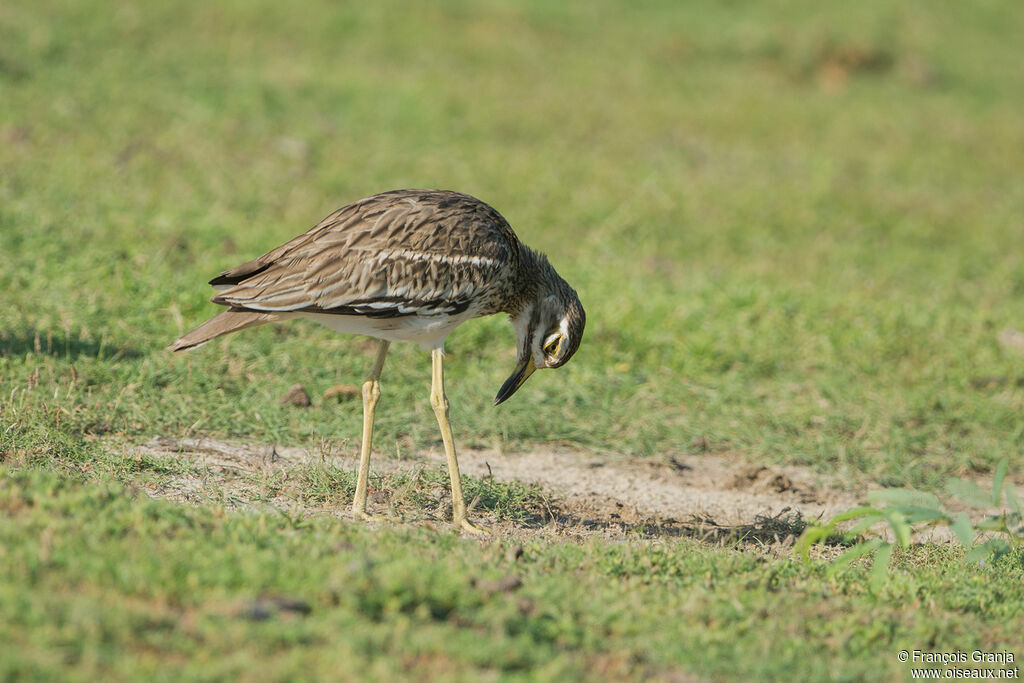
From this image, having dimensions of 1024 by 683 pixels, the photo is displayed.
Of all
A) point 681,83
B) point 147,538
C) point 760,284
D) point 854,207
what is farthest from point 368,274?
point 681,83

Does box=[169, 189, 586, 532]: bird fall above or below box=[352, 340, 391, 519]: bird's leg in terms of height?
Answer: above

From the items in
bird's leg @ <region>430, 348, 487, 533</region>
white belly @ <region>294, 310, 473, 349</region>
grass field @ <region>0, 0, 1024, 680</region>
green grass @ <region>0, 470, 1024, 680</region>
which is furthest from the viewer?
white belly @ <region>294, 310, 473, 349</region>

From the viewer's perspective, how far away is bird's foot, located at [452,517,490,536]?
4.49 metres

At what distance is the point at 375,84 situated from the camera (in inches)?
444

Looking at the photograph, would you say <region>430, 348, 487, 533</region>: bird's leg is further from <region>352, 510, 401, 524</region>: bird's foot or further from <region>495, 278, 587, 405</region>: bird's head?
<region>495, 278, 587, 405</region>: bird's head

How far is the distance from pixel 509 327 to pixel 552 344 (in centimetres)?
190

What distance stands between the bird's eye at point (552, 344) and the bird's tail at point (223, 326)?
135 centimetres

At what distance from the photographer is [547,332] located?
17.3 feet

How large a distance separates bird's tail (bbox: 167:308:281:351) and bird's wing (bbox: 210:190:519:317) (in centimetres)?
4

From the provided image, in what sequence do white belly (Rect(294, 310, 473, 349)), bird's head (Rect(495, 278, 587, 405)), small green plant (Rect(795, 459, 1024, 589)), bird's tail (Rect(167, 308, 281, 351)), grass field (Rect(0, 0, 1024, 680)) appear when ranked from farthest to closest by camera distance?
bird's head (Rect(495, 278, 587, 405)) < white belly (Rect(294, 310, 473, 349)) < bird's tail (Rect(167, 308, 281, 351)) < small green plant (Rect(795, 459, 1024, 589)) < grass field (Rect(0, 0, 1024, 680))

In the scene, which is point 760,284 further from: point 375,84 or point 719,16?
point 719,16

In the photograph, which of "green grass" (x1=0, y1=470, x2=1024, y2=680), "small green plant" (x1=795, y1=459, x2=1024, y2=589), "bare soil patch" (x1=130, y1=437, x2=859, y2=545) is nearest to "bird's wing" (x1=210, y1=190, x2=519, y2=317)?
"bare soil patch" (x1=130, y1=437, x2=859, y2=545)

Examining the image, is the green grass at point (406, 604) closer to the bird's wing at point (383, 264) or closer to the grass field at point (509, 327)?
the grass field at point (509, 327)

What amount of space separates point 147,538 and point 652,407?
3.57 meters
